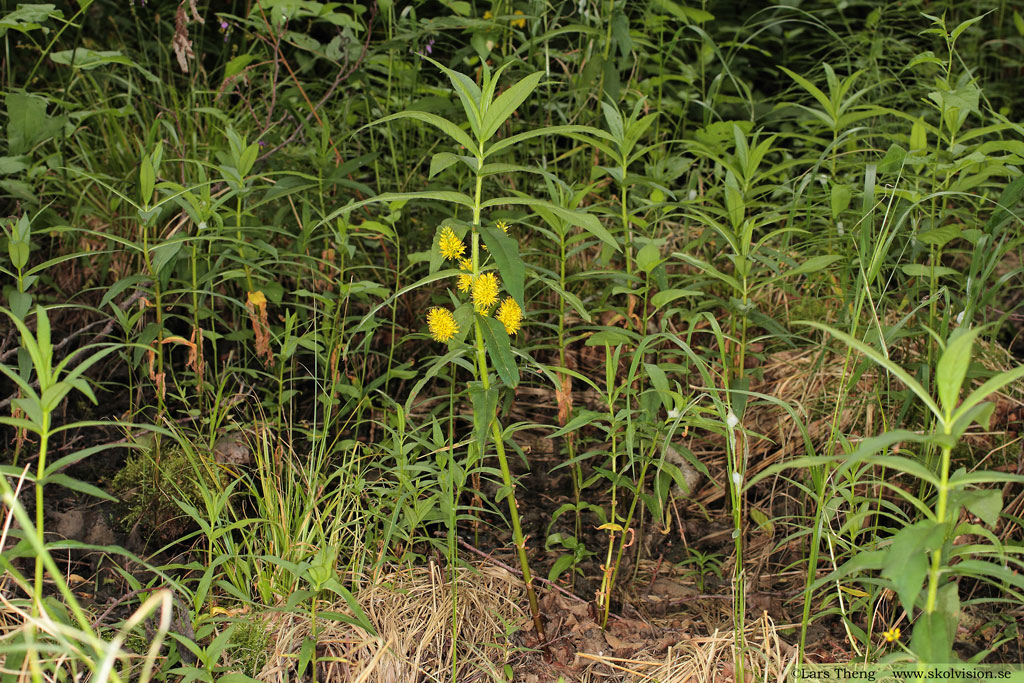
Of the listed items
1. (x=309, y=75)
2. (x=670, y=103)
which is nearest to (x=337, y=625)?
(x=670, y=103)

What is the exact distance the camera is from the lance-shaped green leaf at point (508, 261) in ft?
4.20

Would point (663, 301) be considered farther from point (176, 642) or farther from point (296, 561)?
point (176, 642)

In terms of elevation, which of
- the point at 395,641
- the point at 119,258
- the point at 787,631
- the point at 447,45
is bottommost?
the point at 787,631

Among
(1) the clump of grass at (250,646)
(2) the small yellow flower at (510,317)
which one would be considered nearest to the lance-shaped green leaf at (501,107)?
(2) the small yellow flower at (510,317)

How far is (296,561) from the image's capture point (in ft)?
5.19

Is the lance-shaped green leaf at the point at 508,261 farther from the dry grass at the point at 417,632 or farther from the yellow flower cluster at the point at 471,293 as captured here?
the dry grass at the point at 417,632

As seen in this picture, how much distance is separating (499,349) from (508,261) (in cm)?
16

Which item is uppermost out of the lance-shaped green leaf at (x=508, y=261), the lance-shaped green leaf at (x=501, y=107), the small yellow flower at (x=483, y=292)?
the lance-shaped green leaf at (x=501, y=107)

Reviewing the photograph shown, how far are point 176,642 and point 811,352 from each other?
1.73 meters

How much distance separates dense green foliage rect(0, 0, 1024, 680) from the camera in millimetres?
1366

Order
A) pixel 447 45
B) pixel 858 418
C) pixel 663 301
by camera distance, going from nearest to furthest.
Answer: pixel 663 301 < pixel 858 418 < pixel 447 45

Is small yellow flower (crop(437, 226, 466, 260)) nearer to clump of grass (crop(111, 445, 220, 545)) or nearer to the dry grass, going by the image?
the dry grass

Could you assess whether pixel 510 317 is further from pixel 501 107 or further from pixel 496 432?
pixel 501 107

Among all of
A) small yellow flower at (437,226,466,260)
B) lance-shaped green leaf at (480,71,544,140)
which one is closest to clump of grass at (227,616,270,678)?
small yellow flower at (437,226,466,260)
